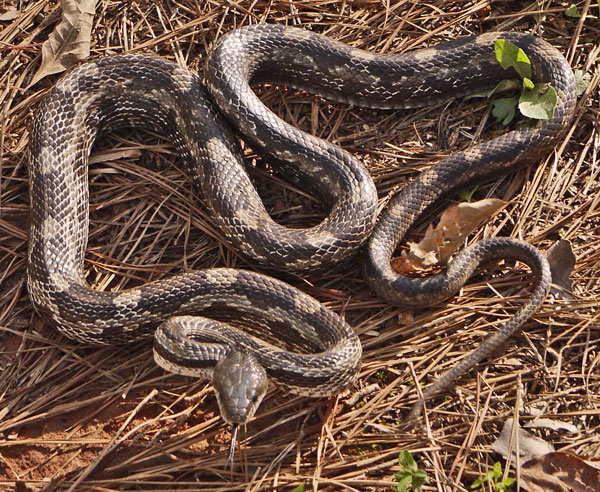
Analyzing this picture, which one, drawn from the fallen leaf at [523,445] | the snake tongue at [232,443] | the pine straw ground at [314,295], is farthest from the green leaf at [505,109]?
the snake tongue at [232,443]

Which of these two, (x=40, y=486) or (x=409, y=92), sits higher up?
(x=409, y=92)

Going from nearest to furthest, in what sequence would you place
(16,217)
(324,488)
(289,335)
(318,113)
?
(324,488) → (289,335) → (16,217) → (318,113)

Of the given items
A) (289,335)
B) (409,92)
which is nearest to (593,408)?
(289,335)

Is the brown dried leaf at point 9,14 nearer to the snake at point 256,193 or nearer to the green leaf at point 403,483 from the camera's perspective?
the snake at point 256,193

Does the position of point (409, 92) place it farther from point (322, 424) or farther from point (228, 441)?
point (228, 441)

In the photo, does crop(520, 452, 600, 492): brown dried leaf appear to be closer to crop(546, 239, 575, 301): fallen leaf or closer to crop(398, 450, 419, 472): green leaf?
crop(398, 450, 419, 472): green leaf

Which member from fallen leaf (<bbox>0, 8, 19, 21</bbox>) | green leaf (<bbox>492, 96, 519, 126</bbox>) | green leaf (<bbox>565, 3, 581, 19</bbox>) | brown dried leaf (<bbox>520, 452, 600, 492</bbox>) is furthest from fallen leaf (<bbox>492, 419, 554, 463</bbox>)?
fallen leaf (<bbox>0, 8, 19, 21</bbox>)

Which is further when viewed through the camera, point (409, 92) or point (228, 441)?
point (409, 92)

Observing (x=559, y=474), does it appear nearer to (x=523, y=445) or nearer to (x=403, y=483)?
(x=523, y=445)
